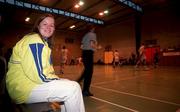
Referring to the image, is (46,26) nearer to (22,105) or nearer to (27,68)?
(27,68)

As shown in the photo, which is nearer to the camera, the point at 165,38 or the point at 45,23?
the point at 45,23

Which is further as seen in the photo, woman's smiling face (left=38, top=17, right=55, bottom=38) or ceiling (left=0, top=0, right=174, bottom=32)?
ceiling (left=0, top=0, right=174, bottom=32)

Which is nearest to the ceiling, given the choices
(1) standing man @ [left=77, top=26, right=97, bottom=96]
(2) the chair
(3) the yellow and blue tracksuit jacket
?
(1) standing man @ [left=77, top=26, right=97, bottom=96]

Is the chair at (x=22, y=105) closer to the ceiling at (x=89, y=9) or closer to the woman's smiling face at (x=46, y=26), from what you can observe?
the woman's smiling face at (x=46, y=26)

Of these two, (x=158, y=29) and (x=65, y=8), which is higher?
(x=65, y=8)

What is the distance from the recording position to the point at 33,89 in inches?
54.4

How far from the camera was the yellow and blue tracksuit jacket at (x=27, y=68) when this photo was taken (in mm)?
1368

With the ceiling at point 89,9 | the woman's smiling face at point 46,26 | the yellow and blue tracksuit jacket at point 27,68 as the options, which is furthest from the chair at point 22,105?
the ceiling at point 89,9

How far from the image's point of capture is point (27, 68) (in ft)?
4.47

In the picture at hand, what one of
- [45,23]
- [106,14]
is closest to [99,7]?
[106,14]

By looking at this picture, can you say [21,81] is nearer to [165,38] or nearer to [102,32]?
[165,38]

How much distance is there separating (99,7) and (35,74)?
56.2ft

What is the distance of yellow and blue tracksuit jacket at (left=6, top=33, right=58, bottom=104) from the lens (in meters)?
1.37

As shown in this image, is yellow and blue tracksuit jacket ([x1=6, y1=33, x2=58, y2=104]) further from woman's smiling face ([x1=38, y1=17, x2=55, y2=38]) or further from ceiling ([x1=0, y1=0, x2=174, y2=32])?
ceiling ([x1=0, y1=0, x2=174, y2=32])
